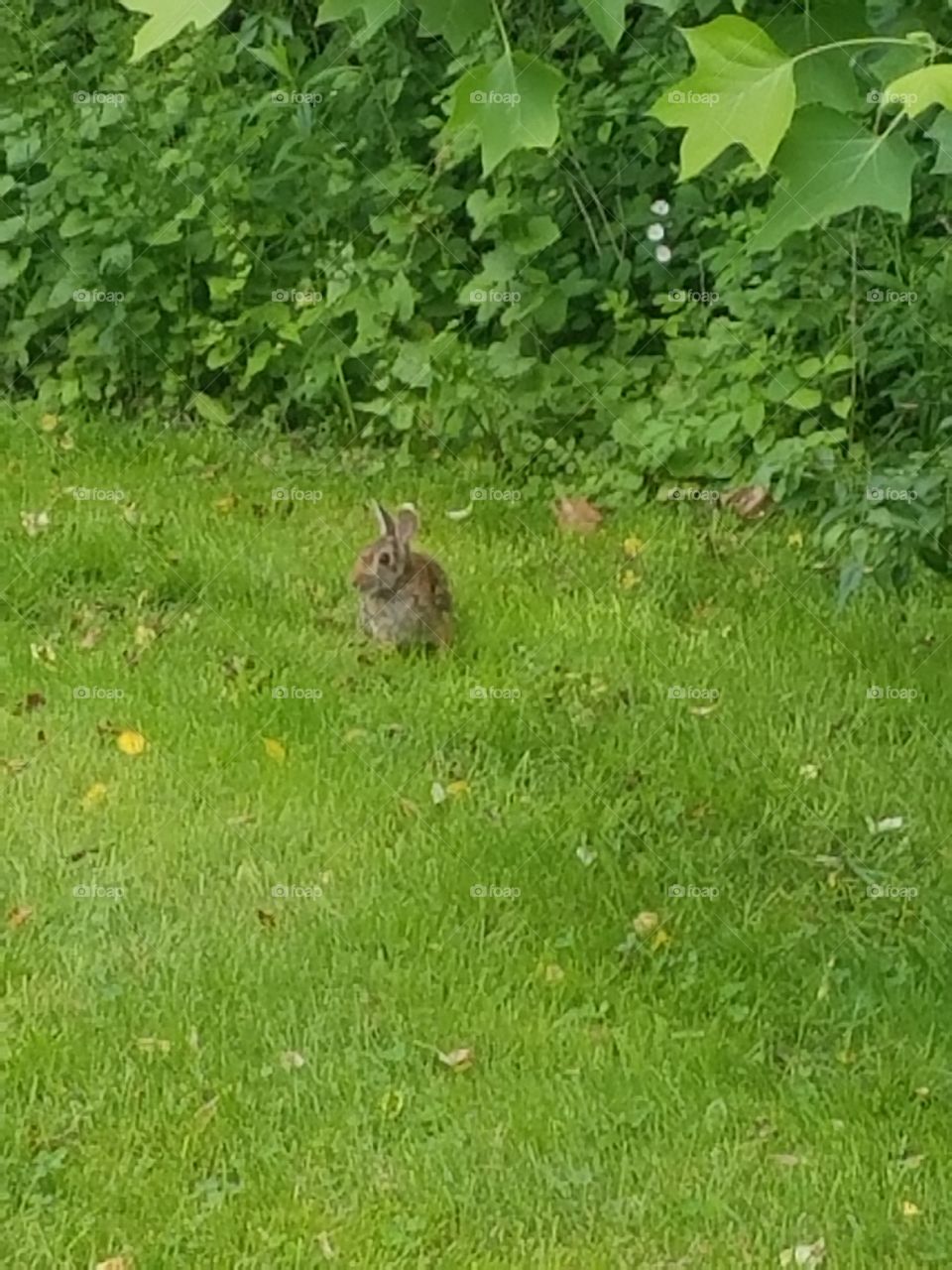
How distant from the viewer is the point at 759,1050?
281 centimetres

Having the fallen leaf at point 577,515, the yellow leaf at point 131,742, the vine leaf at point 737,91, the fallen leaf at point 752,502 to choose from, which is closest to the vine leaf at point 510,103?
the vine leaf at point 737,91

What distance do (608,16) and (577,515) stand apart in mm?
2917

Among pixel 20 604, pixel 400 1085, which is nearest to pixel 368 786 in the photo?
pixel 400 1085

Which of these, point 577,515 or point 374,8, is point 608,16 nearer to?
point 374,8

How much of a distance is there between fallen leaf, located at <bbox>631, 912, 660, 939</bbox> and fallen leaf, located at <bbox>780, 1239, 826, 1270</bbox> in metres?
0.71

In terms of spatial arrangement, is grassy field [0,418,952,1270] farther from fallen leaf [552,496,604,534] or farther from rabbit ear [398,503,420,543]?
rabbit ear [398,503,420,543]

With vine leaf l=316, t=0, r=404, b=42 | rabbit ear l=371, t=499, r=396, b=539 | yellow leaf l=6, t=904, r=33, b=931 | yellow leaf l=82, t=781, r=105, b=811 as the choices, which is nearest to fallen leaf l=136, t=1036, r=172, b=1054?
yellow leaf l=6, t=904, r=33, b=931

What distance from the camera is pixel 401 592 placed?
154 inches

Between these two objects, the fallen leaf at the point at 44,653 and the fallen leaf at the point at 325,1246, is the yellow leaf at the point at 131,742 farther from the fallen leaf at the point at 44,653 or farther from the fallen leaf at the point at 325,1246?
the fallen leaf at the point at 325,1246

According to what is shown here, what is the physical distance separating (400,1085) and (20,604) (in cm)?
183

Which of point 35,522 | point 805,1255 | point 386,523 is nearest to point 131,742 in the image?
point 386,523

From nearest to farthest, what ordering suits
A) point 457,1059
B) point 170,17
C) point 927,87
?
point 927,87, point 170,17, point 457,1059

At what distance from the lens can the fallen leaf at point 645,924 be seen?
10.2 ft

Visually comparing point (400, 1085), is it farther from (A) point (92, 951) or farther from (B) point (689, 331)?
(B) point (689, 331)
